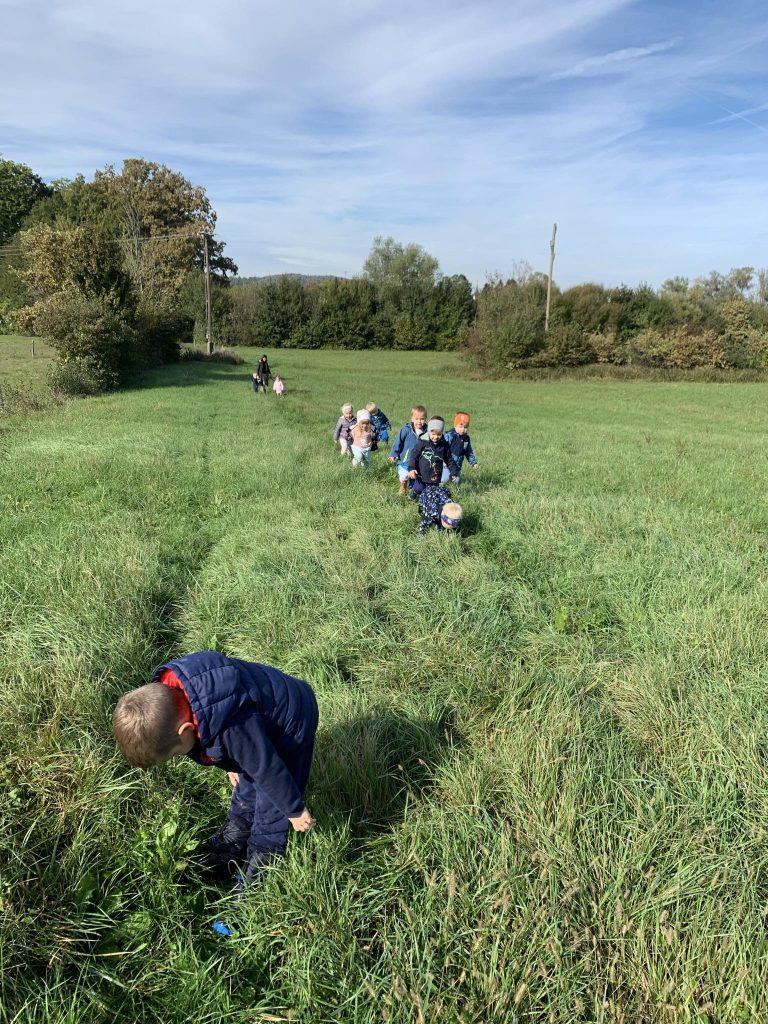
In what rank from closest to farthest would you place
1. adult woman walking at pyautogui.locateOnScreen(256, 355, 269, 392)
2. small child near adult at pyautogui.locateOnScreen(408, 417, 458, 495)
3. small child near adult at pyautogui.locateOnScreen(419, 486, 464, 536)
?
1. small child near adult at pyautogui.locateOnScreen(419, 486, 464, 536)
2. small child near adult at pyautogui.locateOnScreen(408, 417, 458, 495)
3. adult woman walking at pyautogui.locateOnScreen(256, 355, 269, 392)

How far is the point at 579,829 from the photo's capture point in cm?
247

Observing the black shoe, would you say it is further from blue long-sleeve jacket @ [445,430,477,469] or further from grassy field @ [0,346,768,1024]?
blue long-sleeve jacket @ [445,430,477,469]

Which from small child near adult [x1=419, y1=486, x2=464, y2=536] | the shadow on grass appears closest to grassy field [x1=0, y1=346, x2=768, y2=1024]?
the shadow on grass

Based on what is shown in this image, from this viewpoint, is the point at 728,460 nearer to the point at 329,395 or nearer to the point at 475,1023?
the point at 475,1023

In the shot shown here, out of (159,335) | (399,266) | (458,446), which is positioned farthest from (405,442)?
(399,266)

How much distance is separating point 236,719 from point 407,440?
6.15 m

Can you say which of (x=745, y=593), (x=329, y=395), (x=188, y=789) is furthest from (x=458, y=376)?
(x=188, y=789)

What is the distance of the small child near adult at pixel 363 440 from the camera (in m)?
9.66

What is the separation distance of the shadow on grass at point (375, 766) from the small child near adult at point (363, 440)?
6.71 metres

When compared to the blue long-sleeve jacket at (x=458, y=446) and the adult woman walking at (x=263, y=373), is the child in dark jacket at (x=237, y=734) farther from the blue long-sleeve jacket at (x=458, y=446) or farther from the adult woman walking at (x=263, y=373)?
the adult woman walking at (x=263, y=373)

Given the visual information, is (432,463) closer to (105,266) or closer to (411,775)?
(411,775)

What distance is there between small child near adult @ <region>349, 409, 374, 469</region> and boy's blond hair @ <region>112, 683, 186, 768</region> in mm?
7739

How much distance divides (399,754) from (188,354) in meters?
38.6

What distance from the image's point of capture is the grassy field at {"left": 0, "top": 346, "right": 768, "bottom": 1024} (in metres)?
1.99
